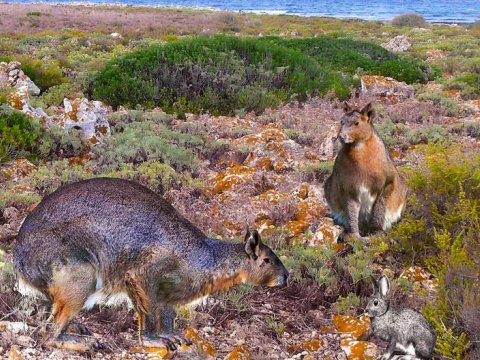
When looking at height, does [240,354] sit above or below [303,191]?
above

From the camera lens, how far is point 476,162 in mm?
6430

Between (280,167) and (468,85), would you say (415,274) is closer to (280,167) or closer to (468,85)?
(280,167)

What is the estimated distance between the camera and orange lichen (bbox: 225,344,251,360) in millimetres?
4402

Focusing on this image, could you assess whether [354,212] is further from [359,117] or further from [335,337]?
[335,337]

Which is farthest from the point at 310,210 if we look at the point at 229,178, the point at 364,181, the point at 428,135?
the point at 428,135

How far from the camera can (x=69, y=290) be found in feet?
13.0

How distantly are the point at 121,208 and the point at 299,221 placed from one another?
137 inches

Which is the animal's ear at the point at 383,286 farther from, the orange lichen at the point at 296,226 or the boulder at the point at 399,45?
the boulder at the point at 399,45

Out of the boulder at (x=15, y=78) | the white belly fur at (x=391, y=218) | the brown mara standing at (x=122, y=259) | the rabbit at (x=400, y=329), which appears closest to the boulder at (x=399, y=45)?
the boulder at (x=15, y=78)

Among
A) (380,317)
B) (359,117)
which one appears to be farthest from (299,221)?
(380,317)

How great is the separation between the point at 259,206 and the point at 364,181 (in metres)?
1.90

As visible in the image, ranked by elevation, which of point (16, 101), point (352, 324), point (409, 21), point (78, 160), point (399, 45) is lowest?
point (409, 21)

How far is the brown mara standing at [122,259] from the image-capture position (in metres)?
4.03

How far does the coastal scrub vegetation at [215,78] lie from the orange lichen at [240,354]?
9294mm
